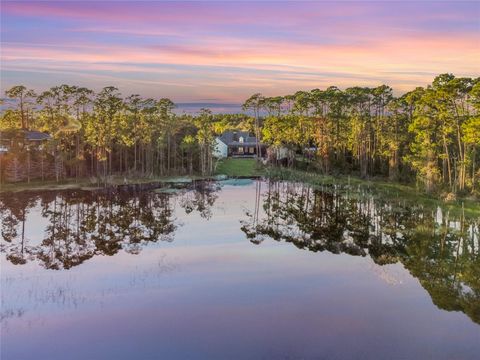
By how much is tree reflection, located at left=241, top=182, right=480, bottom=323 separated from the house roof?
5856 cm

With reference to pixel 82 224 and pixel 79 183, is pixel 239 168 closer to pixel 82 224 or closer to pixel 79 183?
pixel 79 183

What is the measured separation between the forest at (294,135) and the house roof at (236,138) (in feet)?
74.3

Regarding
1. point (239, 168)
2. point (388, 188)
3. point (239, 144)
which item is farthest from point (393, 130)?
point (239, 144)

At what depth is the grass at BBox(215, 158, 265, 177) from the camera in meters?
72.2

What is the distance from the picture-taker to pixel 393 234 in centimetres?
2986

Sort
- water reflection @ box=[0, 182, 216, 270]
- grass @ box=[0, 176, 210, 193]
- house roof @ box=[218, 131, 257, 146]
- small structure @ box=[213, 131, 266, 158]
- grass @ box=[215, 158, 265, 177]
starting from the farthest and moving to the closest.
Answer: house roof @ box=[218, 131, 257, 146]
small structure @ box=[213, 131, 266, 158]
grass @ box=[215, 158, 265, 177]
grass @ box=[0, 176, 210, 193]
water reflection @ box=[0, 182, 216, 270]

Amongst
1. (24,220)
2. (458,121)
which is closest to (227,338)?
(24,220)

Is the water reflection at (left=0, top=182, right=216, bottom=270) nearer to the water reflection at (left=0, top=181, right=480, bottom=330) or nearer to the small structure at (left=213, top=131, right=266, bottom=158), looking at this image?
the water reflection at (left=0, top=181, right=480, bottom=330)

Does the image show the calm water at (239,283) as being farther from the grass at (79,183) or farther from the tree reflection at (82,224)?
the grass at (79,183)

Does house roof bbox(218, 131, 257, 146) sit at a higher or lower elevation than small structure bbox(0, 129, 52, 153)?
lower

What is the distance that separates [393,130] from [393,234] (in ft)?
106

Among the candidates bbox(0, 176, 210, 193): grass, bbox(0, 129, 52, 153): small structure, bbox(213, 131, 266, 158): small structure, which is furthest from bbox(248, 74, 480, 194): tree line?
bbox(0, 129, 52, 153): small structure

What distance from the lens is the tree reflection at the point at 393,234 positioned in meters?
21.1

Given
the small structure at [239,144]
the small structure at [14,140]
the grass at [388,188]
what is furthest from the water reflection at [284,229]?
the small structure at [239,144]
